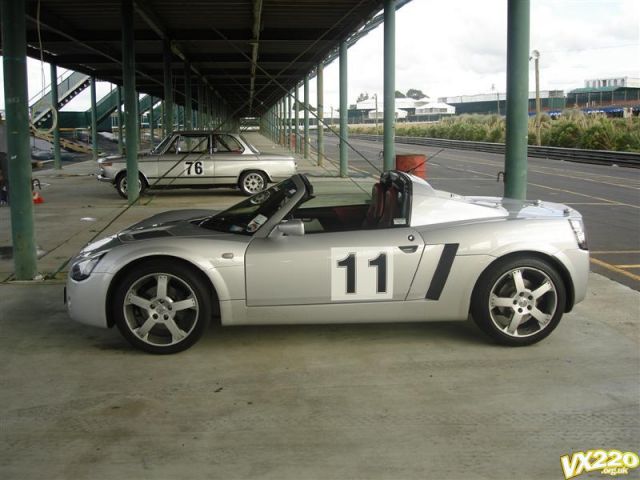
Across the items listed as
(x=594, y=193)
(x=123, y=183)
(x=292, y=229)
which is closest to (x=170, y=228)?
(x=292, y=229)

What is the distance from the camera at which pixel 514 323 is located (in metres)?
5.04

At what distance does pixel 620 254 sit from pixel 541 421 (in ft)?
19.3

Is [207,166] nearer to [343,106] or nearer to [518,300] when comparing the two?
[343,106]

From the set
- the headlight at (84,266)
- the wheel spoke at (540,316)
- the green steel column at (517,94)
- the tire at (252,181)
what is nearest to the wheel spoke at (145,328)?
the headlight at (84,266)

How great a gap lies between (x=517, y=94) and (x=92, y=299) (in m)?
4.76

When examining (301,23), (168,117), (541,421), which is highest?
(301,23)

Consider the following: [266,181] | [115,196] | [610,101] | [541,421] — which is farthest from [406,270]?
[610,101]

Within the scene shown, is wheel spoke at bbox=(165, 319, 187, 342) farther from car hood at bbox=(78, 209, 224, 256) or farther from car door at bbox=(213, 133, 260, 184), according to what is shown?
car door at bbox=(213, 133, 260, 184)

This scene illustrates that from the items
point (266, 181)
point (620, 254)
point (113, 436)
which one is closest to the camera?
point (113, 436)

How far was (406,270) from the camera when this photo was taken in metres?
5.00

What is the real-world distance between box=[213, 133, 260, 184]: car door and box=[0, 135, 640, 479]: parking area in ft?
33.1

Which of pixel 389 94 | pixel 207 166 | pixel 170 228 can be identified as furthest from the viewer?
pixel 207 166

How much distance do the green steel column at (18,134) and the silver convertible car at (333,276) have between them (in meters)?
2.45

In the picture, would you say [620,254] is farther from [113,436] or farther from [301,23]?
[301,23]
